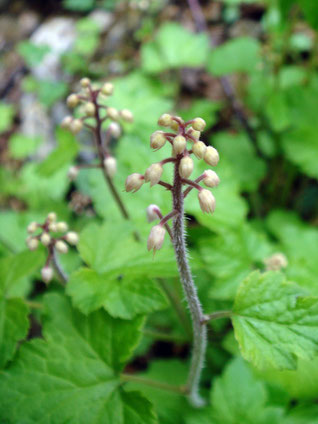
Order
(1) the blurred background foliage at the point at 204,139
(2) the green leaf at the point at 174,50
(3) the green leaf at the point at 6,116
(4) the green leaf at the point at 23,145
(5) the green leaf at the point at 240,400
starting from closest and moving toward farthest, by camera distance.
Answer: (5) the green leaf at the point at 240,400 < (1) the blurred background foliage at the point at 204,139 < (2) the green leaf at the point at 174,50 < (4) the green leaf at the point at 23,145 < (3) the green leaf at the point at 6,116

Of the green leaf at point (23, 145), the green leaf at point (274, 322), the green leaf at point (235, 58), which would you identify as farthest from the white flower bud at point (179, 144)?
the green leaf at point (23, 145)

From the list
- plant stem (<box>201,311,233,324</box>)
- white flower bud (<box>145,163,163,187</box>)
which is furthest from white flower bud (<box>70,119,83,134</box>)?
plant stem (<box>201,311,233,324</box>)

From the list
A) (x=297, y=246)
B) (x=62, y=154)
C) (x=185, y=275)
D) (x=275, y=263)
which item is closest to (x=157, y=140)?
(x=185, y=275)

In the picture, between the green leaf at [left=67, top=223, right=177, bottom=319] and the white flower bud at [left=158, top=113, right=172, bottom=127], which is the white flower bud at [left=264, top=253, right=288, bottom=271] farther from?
the white flower bud at [left=158, top=113, right=172, bottom=127]

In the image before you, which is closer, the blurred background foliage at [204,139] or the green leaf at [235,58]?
the blurred background foliage at [204,139]

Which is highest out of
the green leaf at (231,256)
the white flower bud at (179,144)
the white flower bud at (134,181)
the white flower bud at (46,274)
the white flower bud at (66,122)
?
the white flower bud at (179,144)

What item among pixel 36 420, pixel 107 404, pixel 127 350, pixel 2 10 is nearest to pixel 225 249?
pixel 127 350

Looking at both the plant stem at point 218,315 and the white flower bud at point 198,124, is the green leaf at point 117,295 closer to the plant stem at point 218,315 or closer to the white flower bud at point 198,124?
the plant stem at point 218,315
